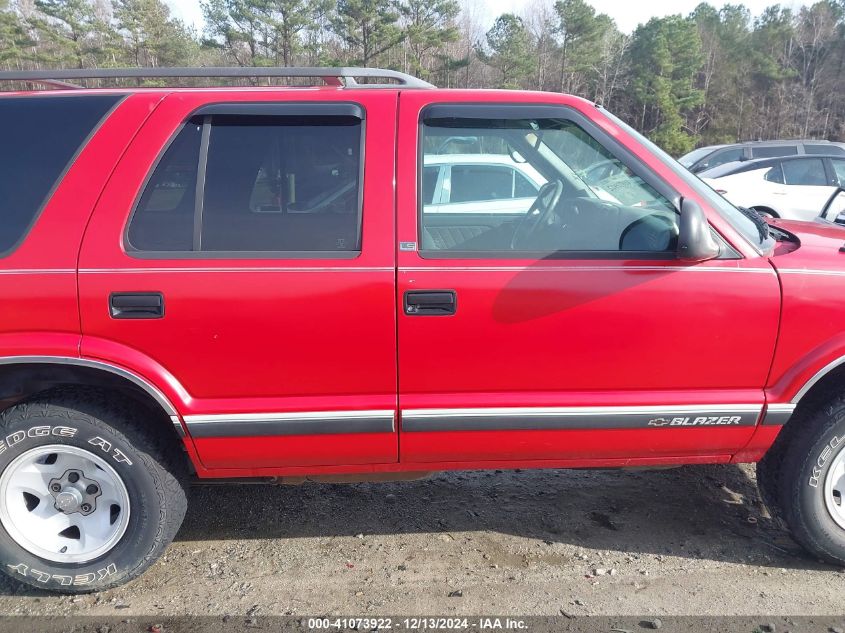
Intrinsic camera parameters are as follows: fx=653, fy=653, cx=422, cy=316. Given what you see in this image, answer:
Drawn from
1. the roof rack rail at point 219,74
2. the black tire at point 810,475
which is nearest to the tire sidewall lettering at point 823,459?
the black tire at point 810,475

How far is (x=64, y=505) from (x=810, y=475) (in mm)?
3134

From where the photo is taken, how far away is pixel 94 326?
2.45 meters

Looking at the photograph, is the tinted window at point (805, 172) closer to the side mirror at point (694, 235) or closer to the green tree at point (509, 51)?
the side mirror at point (694, 235)

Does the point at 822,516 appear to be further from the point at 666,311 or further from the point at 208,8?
the point at 208,8

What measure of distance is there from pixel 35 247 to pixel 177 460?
103cm

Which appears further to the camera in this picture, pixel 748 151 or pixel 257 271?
pixel 748 151

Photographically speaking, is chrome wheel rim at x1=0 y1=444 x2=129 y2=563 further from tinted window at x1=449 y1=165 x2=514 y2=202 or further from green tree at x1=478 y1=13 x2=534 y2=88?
green tree at x1=478 y1=13 x2=534 y2=88

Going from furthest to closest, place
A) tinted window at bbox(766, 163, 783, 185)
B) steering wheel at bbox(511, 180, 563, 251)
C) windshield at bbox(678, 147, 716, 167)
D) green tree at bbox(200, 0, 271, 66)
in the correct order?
green tree at bbox(200, 0, 271, 66) → windshield at bbox(678, 147, 716, 167) → tinted window at bbox(766, 163, 783, 185) → steering wheel at bbox(511, 180, 563, 251)

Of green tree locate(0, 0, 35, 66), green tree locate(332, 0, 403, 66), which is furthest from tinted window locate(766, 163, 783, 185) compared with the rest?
green tree locate(0, 0, 35, 66)

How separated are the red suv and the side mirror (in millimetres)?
12

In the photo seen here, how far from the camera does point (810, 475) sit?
9.08ft

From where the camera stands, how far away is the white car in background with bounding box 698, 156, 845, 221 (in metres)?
10.2

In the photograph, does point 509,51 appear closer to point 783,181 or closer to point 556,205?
point 783,181

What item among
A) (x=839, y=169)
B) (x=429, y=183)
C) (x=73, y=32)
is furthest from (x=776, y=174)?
(x=73, y=32)
